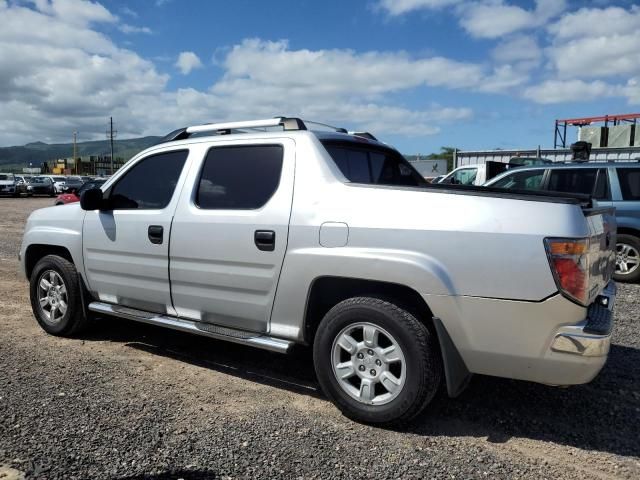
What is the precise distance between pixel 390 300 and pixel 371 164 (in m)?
1.48

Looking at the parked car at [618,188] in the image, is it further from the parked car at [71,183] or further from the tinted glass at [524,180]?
the parked car at [71,183]

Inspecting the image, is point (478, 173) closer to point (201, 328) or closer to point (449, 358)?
point (201, 328)

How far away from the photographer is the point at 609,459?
308 cm

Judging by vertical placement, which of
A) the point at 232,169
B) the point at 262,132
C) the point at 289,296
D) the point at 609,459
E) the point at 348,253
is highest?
the point at 262,132

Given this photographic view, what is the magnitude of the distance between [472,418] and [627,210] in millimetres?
5837

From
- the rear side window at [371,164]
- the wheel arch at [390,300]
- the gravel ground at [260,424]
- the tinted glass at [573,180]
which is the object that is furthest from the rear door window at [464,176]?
the wheel arch at [390,300]

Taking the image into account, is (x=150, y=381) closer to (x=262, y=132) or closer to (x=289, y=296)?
(x=289, y=296)

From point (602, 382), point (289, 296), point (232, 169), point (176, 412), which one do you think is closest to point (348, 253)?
point (289, 296)

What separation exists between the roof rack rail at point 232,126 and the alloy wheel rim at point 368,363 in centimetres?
156

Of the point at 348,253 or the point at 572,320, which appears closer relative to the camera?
the point at 572,320

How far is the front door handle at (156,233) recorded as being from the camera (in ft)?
14.1

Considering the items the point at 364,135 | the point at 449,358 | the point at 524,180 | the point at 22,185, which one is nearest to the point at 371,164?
the point at 364,135

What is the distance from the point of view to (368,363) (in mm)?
3383

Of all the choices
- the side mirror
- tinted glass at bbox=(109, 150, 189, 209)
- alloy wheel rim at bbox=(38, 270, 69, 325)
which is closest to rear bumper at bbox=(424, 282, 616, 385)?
tinted glass at bbox=(109, 150, 189, 209)
